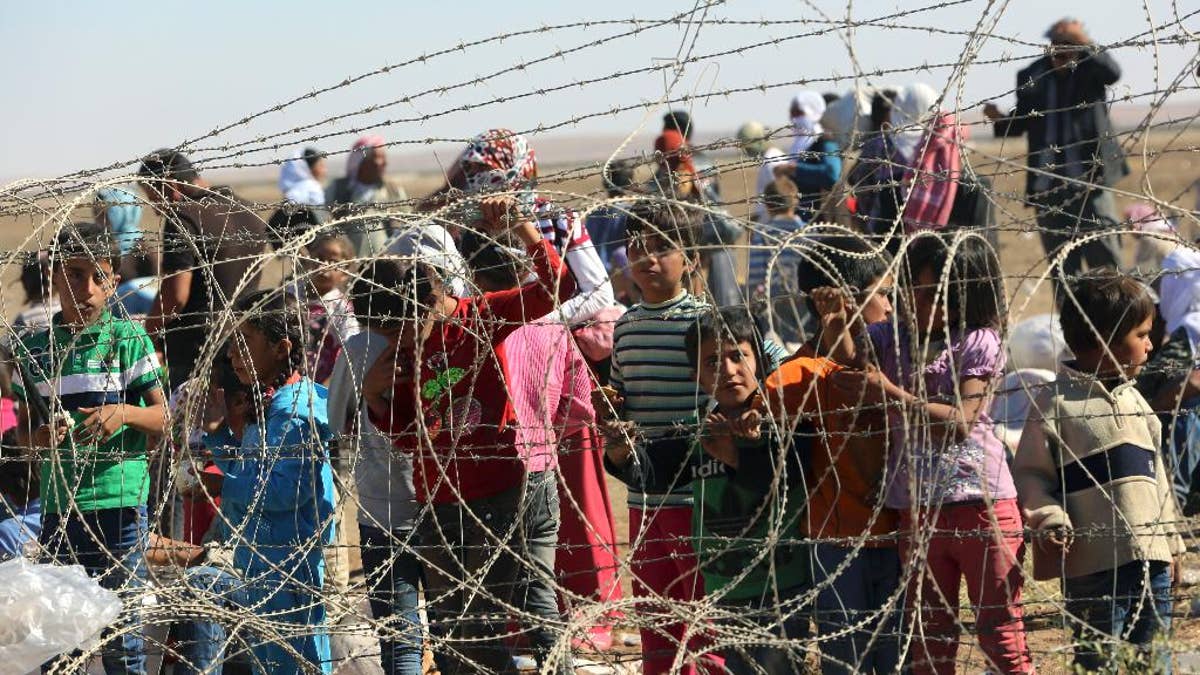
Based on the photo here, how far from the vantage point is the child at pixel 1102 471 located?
4273mm

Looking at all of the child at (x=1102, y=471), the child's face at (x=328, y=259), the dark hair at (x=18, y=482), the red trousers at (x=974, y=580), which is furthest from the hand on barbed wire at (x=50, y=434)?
the child at (x=1102, y=471)

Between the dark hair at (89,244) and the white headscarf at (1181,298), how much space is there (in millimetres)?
3926

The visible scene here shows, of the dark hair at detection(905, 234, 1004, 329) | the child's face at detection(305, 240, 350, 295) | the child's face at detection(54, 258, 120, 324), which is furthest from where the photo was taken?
the child's face at detection(305, 240, 350, 295)

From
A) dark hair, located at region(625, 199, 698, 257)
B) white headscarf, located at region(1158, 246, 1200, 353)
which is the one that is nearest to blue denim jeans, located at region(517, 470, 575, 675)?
dark hair, located at region(625, 199, 698, 257)

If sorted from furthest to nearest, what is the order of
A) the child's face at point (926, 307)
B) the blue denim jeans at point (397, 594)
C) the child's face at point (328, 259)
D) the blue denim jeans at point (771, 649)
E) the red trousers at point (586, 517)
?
the child's face at point (328, 259)
the red trousers at point (586, 517)
the blue denim jeans at point (397, 594)
the blue denim jeans at point (771, 649)
the child's face at point (926, 307)

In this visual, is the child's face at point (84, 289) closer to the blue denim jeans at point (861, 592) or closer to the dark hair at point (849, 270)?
the dark hair at point (849, 270)

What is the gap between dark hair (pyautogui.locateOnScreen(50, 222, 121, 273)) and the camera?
17.0 feet

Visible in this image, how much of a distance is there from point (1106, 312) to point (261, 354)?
2.55 m

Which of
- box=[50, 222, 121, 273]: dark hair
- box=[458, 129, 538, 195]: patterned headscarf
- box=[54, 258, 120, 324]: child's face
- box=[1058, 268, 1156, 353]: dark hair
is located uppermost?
box=[458, 129, 538, 195]: patterned headscarf

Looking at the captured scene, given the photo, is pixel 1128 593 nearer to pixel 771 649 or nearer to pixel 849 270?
pixel 771 649

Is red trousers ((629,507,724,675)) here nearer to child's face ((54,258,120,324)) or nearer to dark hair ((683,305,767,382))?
dark hair ((683,305,767,382))

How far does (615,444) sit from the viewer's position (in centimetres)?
470

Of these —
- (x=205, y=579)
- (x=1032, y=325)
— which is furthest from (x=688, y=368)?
(x=1032, y=325)

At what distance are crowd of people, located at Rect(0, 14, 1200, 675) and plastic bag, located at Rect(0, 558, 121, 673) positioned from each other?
0.12 meters
